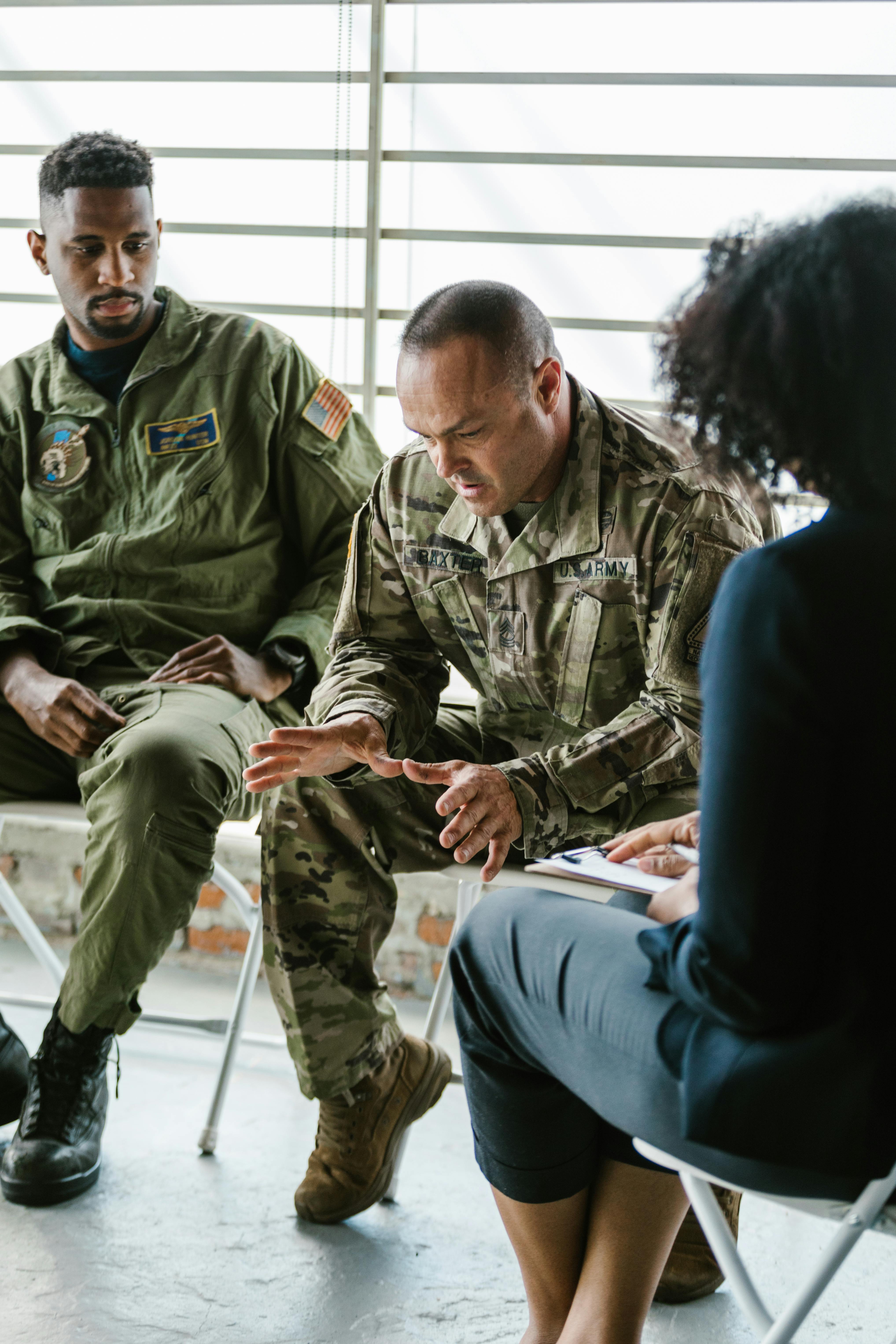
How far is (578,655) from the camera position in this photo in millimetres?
2016

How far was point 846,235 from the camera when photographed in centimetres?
102

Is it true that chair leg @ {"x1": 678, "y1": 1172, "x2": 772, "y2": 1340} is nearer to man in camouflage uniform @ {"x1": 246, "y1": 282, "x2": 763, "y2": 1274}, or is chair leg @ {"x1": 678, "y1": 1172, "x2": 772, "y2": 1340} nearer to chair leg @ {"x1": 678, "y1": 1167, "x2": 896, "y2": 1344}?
chair leg @ {"x1": 678, "y1": 1167, "x2": 896, "y2": 1344}

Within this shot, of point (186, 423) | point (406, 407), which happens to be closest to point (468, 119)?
point (186, 423)

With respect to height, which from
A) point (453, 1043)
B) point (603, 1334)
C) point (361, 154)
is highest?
point (361, 154)

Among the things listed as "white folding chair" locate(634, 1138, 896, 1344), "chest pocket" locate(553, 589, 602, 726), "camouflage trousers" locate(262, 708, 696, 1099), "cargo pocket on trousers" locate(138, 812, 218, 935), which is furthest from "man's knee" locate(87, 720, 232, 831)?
"white folding chair" locate(634, 1138, 896, 1344)

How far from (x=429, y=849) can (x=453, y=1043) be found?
3.26 ft

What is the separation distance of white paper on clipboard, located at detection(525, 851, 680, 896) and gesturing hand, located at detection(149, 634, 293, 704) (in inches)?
44.6

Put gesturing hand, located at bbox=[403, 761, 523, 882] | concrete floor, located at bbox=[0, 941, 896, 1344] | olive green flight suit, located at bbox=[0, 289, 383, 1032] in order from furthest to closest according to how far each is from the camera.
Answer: olive green flight suit, located at bbox=[0, 289, 383, 1032] < concrete floor, located at bbox=[0, 941, 896, 1344] < gesturing hand, located at bbox=[403, 761, 523, 882]

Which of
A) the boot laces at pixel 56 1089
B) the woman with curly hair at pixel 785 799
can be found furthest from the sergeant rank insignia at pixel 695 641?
the boot laces at pixel 56 1089

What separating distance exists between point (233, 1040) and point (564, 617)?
1.06 metres

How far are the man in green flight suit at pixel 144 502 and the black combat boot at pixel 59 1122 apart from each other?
1.57ft

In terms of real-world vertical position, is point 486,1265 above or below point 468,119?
below

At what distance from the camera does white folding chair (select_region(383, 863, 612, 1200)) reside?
1.89 meters

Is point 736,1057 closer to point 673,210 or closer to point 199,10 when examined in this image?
point 673,210
